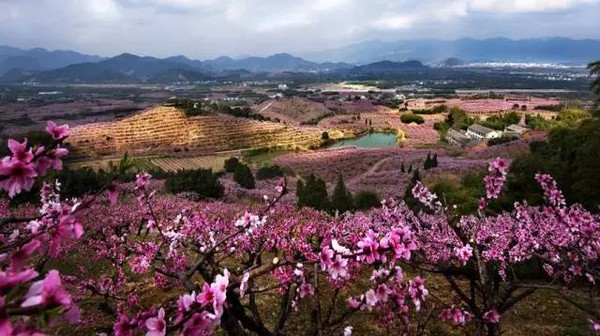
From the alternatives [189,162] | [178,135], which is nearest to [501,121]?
[189,162]

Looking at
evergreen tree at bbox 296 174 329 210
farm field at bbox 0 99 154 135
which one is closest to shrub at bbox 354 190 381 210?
evergreen tree at bbox 296 174 329 210

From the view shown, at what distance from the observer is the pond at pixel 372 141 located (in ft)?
265

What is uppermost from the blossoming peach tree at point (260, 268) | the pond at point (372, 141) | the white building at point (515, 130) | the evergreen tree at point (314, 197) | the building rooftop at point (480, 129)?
the blossoming peach tree at point (260, 268)

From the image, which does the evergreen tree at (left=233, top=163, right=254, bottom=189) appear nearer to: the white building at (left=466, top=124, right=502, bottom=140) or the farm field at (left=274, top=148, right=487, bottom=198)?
the farm field at (left=274, top=148, right=487, bottom=198)

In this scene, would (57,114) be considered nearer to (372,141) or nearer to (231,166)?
(372,141)

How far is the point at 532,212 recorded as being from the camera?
13.2 m

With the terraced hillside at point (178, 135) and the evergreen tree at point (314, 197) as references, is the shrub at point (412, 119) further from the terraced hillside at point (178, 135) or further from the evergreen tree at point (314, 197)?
the evergreen tree at point (314, 197)

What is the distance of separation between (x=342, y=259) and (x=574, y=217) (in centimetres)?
530

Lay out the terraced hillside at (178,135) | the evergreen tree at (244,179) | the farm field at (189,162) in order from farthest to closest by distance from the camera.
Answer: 1. the terraced hillside at (178,135)
2. the farm field at (189,162)
3. the evergreen tree at (244,179)

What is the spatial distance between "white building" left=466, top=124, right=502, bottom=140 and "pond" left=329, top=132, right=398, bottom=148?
1157 centimetres

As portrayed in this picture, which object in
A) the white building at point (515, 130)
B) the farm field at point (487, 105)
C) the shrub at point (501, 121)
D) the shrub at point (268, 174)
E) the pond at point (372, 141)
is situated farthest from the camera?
the farm field at point (487, 105)

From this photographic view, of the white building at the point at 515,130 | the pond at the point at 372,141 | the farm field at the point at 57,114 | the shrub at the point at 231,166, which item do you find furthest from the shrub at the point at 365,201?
the farm field at the point at 57,114

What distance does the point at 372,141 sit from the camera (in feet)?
279

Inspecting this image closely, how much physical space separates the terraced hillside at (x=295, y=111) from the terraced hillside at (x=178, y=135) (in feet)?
74.6
